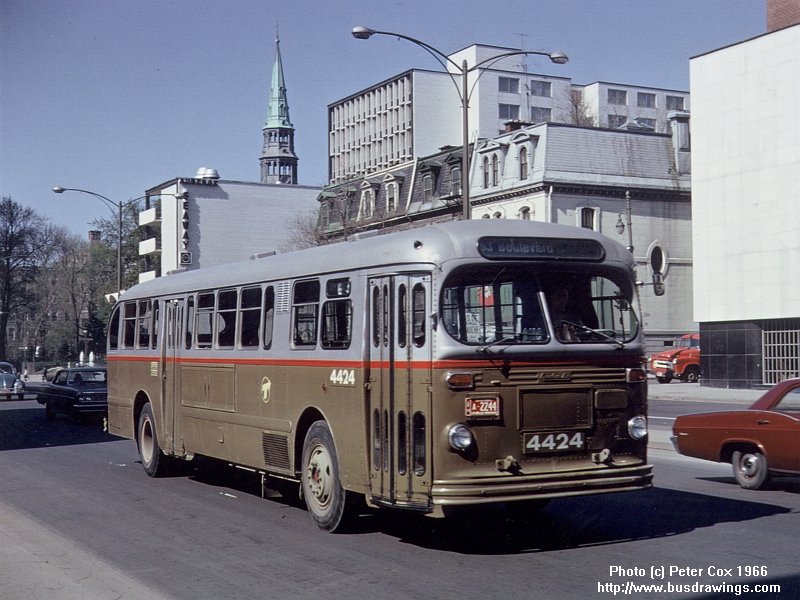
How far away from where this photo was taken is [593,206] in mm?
62938

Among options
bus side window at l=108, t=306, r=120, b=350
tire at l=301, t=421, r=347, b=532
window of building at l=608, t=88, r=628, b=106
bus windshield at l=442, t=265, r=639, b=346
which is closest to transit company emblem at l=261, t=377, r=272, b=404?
tire at l=301, t=421, r=347, b=532

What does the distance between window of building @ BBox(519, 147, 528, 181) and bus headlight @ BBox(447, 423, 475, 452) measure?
5485cm

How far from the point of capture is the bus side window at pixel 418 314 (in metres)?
9.67

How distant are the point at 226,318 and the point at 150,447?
12.2 feet

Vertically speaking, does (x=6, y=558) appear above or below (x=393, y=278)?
below

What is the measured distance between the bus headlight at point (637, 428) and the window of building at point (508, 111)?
10005 centimetres

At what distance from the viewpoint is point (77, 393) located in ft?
95.2

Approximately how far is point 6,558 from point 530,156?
55.2 metres

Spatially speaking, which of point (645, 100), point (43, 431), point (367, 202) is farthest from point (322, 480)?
point (645, 100)

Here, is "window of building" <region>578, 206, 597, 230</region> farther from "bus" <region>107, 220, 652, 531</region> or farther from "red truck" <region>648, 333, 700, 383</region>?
"bus" <region>107, 220, 652, 531</region>

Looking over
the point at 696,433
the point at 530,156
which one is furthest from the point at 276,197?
the point at 696,433

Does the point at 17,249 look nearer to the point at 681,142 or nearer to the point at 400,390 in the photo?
the point at 681,142

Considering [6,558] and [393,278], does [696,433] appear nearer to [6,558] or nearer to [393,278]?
[393,278]

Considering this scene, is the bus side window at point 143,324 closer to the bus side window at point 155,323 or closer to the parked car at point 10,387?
the bus side window at point 155,323
